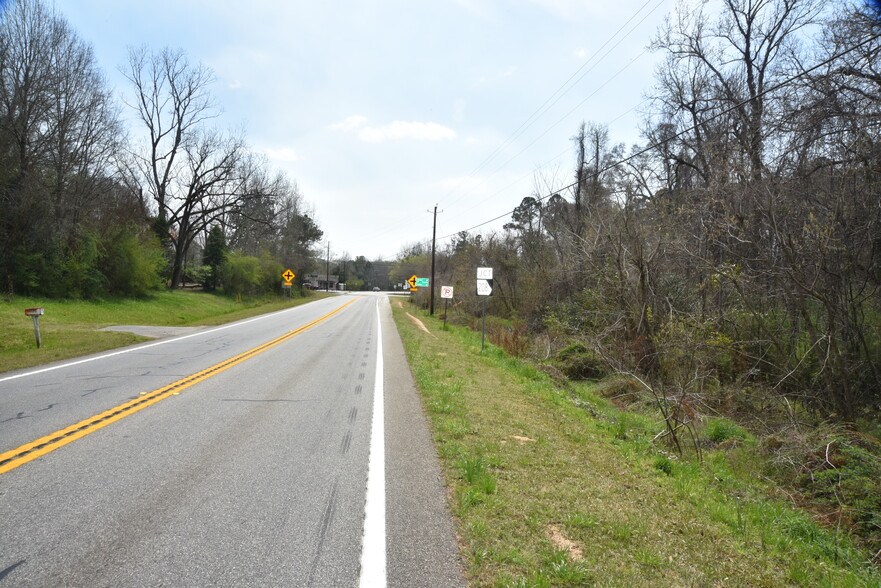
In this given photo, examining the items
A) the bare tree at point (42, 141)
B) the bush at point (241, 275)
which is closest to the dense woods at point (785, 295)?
the bare tree at point (42, 141)

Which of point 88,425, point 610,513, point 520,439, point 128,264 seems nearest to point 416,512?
point 610,513

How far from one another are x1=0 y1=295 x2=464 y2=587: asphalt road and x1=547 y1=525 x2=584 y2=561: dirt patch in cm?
76

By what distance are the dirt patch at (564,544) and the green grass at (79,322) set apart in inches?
427

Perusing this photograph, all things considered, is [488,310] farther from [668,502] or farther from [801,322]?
[668,502]

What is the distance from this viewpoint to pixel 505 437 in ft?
20.1

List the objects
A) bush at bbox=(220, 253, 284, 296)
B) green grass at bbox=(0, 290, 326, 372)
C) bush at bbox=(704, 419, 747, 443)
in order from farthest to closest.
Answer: bush at bbox=(220, 253, 284, 296) → green grass at bbox=(0, 290, 326, 372) → bush at bbox=(704, 419, 747, 443)

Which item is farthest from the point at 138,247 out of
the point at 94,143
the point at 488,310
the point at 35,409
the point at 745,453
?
the point at 745,453

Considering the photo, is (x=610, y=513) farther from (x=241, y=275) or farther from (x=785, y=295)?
(x=241, y=275)

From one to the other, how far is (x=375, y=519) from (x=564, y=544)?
139 centimetres

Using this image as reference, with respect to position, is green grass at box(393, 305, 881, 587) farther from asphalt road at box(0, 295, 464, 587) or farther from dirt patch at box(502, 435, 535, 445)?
asphalt road at box(0, 295, 464, 587)

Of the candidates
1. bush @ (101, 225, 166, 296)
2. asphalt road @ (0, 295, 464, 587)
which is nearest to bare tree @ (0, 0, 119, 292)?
bush @ (101, 225, 166, 296)

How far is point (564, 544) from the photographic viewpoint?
3.39 m

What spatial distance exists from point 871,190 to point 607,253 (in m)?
7.73

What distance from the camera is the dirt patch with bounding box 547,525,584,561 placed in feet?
10.6
